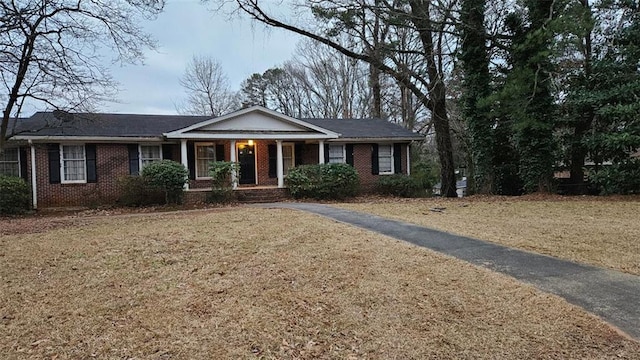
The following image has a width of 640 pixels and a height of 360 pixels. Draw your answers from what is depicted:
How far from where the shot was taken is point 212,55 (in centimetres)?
3509

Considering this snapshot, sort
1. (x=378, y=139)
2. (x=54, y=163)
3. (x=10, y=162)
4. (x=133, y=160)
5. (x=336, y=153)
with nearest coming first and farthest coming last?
(x=54, y=163) → (x=10, y=162) → (x=133, y=160) → (x=378, y=139) → (x=336, y=153)

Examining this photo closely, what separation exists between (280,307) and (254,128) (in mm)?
13526

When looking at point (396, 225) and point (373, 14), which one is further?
point (373, 14)

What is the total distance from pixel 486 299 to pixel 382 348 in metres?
1.60

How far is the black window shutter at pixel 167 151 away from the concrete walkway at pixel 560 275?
1172 cm

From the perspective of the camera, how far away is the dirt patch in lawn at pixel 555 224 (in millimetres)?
6355

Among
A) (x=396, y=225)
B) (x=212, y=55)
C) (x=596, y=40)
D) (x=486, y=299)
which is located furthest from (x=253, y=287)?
(x=212, y=55)

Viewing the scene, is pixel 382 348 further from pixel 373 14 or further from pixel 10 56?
pixel 373 14

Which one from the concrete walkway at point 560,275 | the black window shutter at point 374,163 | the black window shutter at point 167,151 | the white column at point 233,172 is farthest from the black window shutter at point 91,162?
the concrete walkway at point 560,275

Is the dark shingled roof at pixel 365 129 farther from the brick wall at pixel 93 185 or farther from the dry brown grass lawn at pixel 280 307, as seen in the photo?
the dry brown grass lawn at pixel 280 307

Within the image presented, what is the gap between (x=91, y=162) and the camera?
1552 cm

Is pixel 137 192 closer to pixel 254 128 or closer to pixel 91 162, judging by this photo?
pixel 91 162

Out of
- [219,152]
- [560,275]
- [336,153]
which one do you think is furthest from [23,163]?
[560,275]

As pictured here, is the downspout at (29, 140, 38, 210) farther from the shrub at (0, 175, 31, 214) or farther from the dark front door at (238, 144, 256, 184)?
the dark front door at (238, 144, 256, 184)
